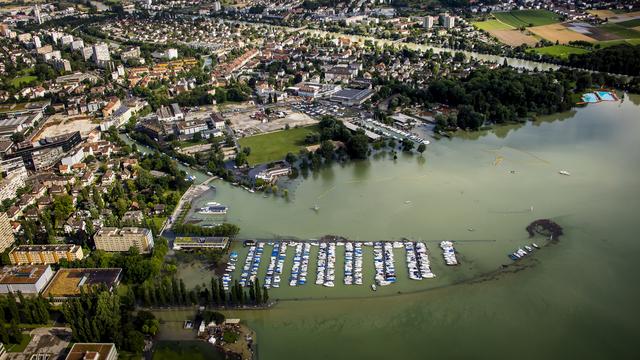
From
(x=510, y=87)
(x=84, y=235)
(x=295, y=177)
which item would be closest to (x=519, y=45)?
(x=510, y=87)

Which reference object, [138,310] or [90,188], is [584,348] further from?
[90,188]

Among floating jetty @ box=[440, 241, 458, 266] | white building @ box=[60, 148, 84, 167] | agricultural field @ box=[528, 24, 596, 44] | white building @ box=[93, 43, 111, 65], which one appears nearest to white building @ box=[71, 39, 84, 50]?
white building @ box=[93, 43, 111, 65]

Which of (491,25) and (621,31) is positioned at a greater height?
(491,25)

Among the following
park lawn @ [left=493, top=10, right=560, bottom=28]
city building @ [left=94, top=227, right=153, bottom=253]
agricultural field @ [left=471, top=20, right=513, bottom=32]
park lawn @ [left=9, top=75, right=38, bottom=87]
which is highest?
park lawn @ [left=493, top=10, right=560, bottom=28]

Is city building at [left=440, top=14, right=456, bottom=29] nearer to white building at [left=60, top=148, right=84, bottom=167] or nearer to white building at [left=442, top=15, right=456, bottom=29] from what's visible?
white building at [left=442, top=15, right=456, bottom=29]

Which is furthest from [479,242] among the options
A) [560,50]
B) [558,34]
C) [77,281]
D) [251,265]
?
[558,34]

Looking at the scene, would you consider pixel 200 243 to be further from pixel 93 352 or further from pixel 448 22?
pixel 448 22
